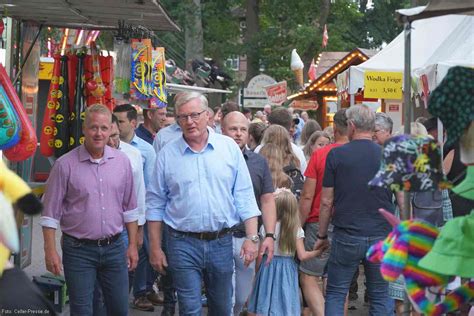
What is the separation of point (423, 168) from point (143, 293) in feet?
20.8

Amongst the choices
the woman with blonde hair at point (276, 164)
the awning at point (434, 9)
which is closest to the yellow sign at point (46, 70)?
the woman with blonde hair at point (276, 164)

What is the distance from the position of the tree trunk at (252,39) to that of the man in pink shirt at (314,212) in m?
30.5

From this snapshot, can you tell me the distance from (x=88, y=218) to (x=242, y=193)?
1.14 metres

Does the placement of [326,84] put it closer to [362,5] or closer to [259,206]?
[362,5]

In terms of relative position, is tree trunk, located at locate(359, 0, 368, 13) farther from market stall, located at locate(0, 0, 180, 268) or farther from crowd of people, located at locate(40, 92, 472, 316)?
crowd of people, located at locate(40, 92, 472, 316)

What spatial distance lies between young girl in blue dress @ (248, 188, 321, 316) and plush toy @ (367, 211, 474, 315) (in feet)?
12.5

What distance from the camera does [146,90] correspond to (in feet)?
37.4

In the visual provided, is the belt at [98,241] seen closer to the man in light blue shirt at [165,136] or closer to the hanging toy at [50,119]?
the hanging toy at [50,119]

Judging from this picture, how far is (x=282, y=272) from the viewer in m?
8.97

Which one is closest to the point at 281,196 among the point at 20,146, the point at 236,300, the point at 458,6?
the point at 236,300

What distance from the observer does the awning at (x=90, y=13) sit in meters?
8.81

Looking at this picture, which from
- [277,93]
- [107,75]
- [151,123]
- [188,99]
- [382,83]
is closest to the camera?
[188,99]

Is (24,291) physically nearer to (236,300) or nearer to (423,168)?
(423,168)

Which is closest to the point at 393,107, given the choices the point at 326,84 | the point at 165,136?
the point at 326,84
